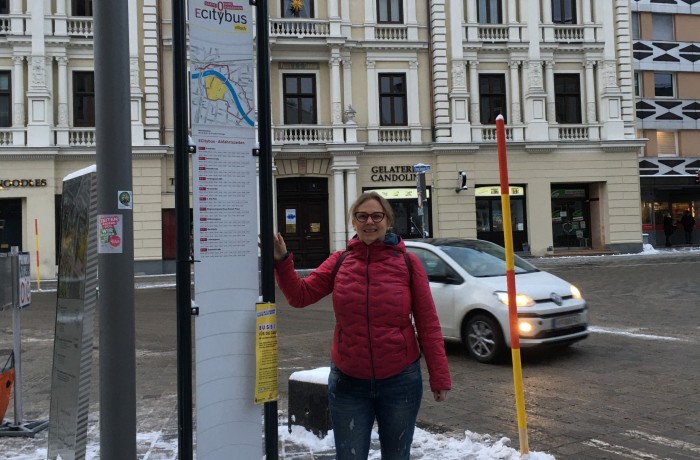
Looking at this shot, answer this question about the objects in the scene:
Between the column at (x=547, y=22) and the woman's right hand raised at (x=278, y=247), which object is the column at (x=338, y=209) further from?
the woman's right hand raised at (x=278, y=247)

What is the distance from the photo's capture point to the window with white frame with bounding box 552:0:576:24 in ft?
94.4

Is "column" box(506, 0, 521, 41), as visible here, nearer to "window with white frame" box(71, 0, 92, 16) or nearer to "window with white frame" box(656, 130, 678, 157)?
"window with white frame" box(656, 130, 678, 157)

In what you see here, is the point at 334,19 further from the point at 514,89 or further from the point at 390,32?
the point at 514,89

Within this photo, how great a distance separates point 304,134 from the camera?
86.5 feet

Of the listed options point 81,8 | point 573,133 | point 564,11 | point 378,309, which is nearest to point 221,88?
point 378,309

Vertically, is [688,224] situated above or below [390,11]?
below

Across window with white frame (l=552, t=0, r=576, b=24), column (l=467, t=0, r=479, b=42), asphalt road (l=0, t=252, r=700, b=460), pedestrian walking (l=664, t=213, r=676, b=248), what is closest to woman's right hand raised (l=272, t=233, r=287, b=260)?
asphalt road (l=0, t=252, r=700, b=460)

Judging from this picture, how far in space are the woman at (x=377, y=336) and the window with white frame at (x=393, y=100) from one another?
24368mm

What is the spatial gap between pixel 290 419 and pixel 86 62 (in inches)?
942

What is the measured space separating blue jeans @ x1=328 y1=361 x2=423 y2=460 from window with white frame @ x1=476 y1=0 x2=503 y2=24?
27404mm

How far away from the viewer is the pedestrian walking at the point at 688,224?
117ft

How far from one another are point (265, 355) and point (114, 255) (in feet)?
3.49

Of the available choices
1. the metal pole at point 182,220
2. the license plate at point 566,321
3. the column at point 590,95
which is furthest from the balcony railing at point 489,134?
the metal pole at point 182,220

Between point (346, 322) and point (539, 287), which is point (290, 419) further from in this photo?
point (539, 287)
